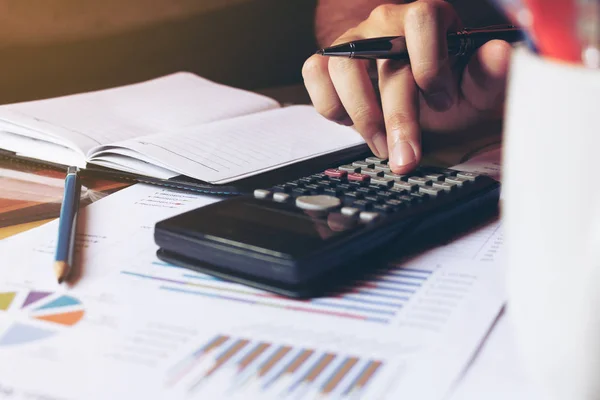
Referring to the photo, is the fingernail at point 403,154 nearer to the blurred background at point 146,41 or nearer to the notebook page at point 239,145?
the notebook page at point 239,145

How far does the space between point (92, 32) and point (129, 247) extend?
0.64m

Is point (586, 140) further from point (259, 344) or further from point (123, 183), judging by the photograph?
point (123, 183)

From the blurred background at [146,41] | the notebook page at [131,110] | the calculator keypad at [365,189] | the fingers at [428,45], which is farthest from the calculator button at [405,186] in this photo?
the blurred background at [146,41]

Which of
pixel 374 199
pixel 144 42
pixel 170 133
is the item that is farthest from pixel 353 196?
pixel 144 42

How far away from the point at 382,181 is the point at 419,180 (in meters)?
0.02

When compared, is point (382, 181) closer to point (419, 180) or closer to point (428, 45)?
point (419, 180)

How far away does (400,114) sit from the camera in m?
0.53

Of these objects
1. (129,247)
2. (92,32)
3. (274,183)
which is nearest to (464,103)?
(274,183)

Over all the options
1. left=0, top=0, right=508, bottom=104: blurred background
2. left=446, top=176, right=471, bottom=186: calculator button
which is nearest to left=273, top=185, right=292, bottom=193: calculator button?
left=446, top=176, right=471, bottom=186: calculator button

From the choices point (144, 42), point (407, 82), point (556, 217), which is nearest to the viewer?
point (556, 217)

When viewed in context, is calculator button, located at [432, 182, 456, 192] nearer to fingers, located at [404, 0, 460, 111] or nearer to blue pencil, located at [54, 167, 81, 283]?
fingers, located at [404, 0, 460, 111]

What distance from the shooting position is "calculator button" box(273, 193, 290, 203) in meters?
0.42

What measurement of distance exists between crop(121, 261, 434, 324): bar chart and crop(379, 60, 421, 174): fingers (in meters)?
0.14

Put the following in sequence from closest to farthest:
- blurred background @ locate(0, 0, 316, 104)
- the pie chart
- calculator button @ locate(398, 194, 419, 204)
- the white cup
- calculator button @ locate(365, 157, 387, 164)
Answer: the white cup < the pie chart < calculator button @ locate(398, 194, 419, 204) < calculator button @ locate(365, 157, 387, 164) < blurred background @ locate(0, 0, 316, 104)
